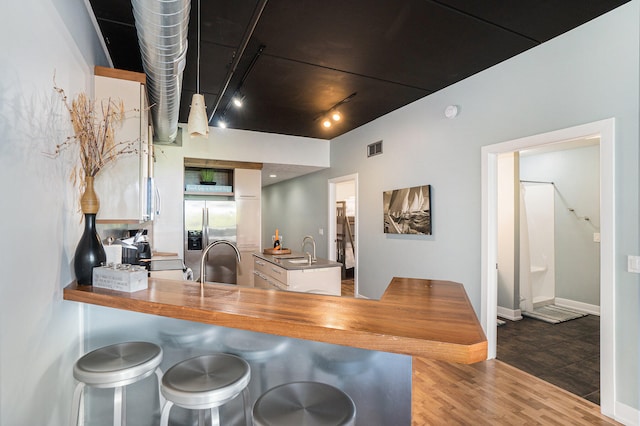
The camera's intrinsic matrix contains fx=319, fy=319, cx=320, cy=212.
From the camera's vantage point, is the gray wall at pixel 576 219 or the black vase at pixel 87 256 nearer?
the black vase at pixel 87 256

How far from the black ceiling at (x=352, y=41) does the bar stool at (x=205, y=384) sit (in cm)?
220

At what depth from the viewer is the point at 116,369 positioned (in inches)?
54.1

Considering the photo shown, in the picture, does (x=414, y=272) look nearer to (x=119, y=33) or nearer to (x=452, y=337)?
(x=452, y=337)

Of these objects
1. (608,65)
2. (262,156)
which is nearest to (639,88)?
(608,65)

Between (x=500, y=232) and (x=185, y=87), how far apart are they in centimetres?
463

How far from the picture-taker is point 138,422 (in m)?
1.75

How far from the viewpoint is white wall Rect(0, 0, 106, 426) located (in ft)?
3.70

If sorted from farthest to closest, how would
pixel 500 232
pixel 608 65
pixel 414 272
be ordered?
pixel 500 232 → pixel 414 272 → pixel 608 65

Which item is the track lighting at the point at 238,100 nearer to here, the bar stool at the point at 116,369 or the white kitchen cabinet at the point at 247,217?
the white kitchen cabinet at the point at 247,217

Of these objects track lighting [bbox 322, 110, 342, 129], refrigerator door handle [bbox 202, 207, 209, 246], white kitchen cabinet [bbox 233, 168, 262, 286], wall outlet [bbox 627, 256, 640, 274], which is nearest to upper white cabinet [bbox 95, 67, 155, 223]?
track lighting [bbox 322, 110, 342, 129]

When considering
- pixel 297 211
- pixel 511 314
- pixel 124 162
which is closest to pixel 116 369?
pixel 124 162

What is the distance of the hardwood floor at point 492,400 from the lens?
2.18m

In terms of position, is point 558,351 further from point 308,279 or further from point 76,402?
point 76,402

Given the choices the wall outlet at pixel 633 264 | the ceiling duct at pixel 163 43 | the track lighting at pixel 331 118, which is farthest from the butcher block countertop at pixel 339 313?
the track lighting at pixel 331 118
